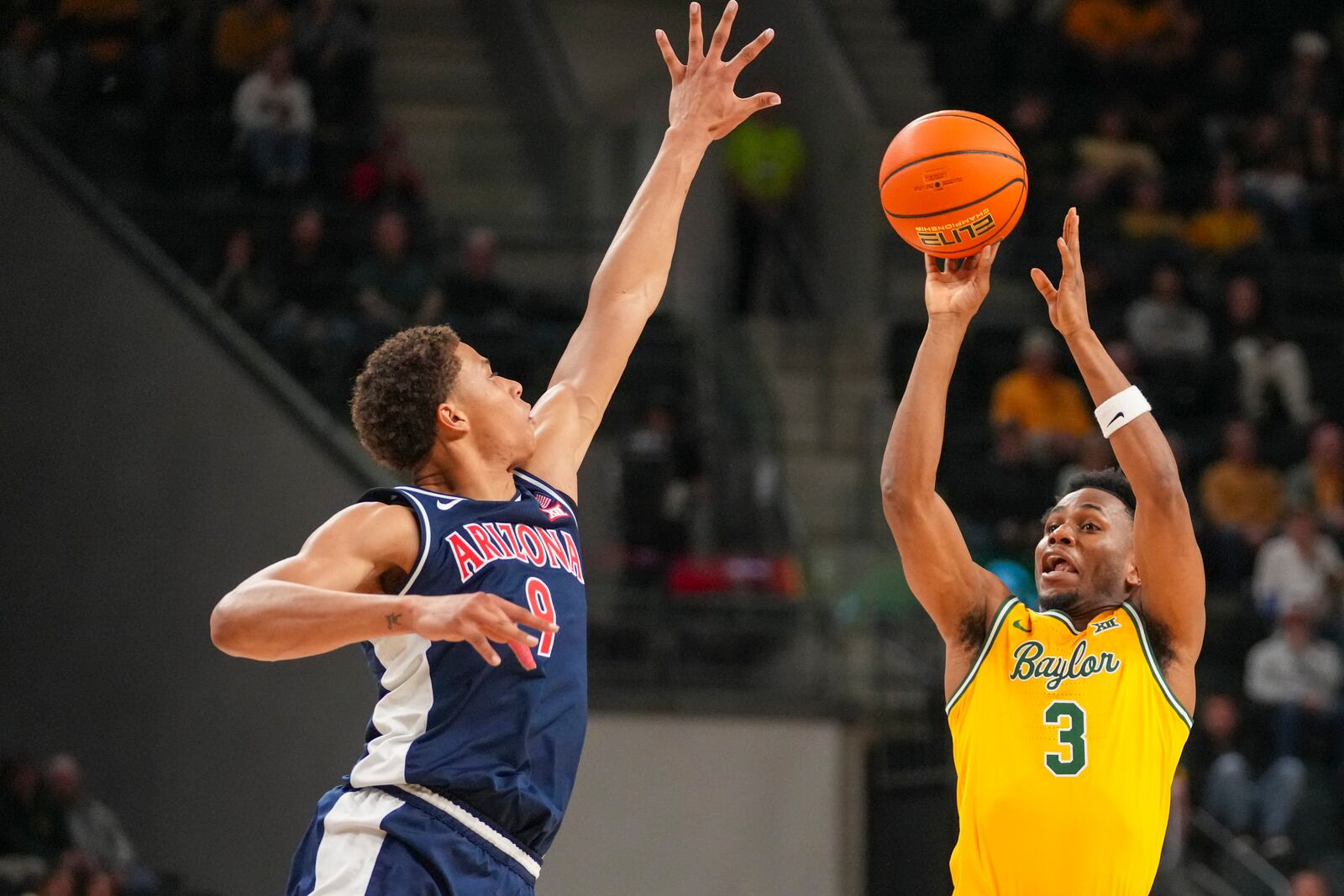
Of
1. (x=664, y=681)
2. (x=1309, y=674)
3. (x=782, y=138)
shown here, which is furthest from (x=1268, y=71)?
(x=664, y=681)

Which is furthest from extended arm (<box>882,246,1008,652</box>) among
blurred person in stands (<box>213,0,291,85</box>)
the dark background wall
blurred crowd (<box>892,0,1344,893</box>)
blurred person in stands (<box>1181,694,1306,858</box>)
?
blurred person in stands (<box>213,0,291,85</box>)

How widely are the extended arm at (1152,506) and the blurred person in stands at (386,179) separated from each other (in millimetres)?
8366

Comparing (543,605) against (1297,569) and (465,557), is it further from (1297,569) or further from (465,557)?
(1297,569)

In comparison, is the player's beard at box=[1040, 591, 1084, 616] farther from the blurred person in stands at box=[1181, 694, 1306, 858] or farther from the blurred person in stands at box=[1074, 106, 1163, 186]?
the blurred person in stands at box=[1074, 106, 1163, 186]

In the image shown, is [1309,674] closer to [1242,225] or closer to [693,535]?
[693,535]

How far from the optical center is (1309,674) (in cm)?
1062

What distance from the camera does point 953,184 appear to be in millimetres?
5223

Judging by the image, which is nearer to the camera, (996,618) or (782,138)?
(996,618)

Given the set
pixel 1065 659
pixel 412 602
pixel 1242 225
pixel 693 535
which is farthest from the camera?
pixel 1242 225

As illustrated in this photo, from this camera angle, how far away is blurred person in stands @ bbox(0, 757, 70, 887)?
9773 mm

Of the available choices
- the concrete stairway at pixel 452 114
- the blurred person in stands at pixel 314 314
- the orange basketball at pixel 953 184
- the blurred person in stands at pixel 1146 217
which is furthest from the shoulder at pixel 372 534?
the blurred person in stands at pixel 1146 217

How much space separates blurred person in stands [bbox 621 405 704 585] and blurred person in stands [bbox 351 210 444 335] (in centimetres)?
146

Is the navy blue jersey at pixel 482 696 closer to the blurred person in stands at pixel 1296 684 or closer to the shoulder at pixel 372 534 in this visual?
the shoulder at pixel 372 534

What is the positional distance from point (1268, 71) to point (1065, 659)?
12287 mm
